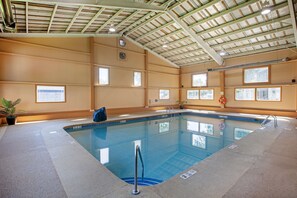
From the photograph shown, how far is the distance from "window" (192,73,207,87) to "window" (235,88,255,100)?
7.98 ft

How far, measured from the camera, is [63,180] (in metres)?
2.31

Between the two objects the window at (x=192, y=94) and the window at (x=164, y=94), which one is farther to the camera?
the window at (x=192, y=94)

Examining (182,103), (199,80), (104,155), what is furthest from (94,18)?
(182,103)

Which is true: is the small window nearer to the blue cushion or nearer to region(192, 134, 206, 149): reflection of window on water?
region(192, 134, 206, 149): reflection of window on water

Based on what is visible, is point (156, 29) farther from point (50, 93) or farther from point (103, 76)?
point (50, 93)

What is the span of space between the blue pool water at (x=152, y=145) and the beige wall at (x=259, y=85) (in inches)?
187

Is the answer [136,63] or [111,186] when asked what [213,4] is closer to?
[136,63]

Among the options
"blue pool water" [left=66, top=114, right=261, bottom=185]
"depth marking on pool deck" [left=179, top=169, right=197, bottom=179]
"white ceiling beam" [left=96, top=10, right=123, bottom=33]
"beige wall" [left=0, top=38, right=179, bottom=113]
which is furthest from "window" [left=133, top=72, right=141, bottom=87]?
"depth marking on pool deck" [left=179, top=169, right=197, bottom=179]

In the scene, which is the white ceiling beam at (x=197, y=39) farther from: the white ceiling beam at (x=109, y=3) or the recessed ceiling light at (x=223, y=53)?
the white ceiling beam at (x=109, y=3)

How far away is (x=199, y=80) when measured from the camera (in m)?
12.6

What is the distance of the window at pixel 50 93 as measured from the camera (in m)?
7.36

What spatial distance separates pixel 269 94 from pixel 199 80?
4.72 metres

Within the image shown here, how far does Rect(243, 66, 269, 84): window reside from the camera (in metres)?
9.37

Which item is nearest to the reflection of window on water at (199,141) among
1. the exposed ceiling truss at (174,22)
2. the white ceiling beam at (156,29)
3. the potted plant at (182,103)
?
the exposed ceiling truss at (174,22)
